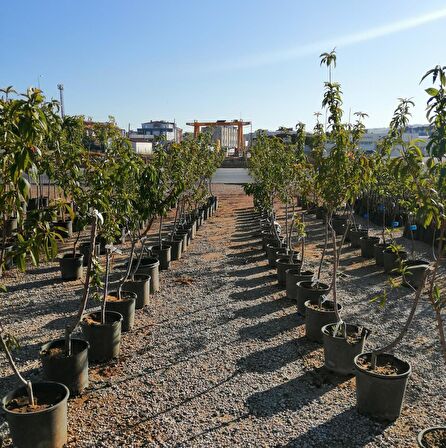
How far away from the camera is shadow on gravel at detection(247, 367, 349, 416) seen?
4156 millimetres

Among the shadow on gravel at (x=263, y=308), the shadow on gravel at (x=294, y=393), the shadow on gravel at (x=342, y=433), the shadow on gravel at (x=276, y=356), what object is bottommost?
the shadow on gravel at (x=342, y=433)

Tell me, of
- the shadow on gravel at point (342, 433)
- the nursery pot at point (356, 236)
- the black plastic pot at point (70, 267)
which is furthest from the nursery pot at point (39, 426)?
the nursery pot at point (356, 236)

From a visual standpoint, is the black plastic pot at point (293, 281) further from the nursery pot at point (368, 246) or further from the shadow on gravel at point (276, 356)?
the nursery pot at point (368, 246)

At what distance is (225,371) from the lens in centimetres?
487

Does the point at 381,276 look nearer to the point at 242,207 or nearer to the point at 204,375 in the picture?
the point at 204,375

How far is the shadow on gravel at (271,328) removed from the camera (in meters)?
5.84

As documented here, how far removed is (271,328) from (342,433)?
2.36 meters

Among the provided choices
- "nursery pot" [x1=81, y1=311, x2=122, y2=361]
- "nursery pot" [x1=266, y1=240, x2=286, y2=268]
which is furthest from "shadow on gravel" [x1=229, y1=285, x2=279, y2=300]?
"nursery pot" [x1=81, y1=311, x2=122, y2=361]

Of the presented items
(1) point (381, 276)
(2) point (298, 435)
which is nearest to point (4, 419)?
(2) point (298, 435)

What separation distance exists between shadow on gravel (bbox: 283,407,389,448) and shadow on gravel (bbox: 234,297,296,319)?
105 inches

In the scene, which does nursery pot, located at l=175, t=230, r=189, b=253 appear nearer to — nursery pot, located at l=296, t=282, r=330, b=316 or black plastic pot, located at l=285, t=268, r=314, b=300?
black plastic pot, located at l=285, t=268, r=314, b=300

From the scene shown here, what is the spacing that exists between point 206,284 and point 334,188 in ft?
12.6

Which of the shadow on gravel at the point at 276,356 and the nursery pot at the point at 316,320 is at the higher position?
the nursery pot at the point at 316,320

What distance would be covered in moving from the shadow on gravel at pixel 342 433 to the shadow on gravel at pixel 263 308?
2.65m
